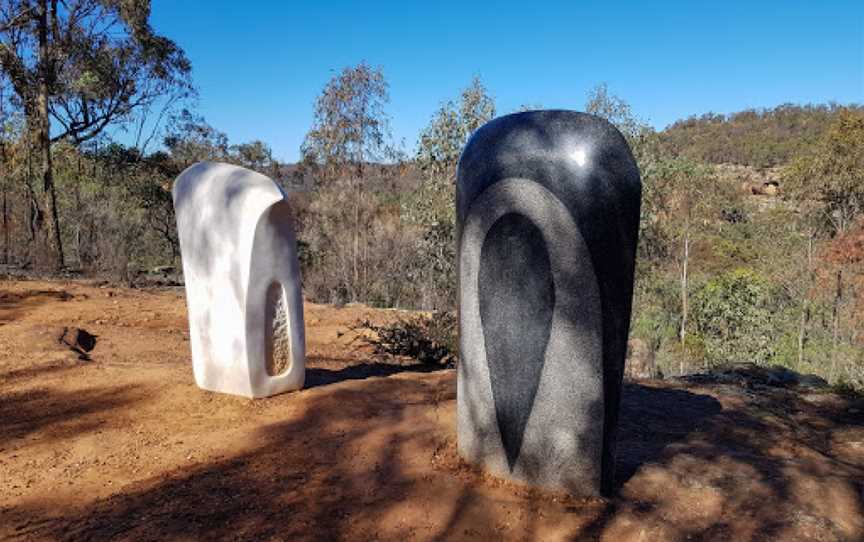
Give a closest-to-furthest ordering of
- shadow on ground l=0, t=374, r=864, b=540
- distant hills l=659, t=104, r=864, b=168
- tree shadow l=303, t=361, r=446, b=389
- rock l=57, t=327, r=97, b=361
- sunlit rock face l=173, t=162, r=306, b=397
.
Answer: shadow on ground l=0, t=374, r=864, b=540 → sunlit rock face l=173, t=162, r=306, b=397 → tree shadow l=303, t=361, r=446, b=389 → rock l=57, t=327, r=97, b=361 → distant hills l=659, t=104, r=864, b=168

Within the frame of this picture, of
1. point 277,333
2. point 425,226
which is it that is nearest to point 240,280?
point 277,333

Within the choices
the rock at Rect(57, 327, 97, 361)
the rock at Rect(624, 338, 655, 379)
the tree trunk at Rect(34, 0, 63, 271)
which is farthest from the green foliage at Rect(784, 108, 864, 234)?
the tree trunk at Rect(34, 0, 63, 271)

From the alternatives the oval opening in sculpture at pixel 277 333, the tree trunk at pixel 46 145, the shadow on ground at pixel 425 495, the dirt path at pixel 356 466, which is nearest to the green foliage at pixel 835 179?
the dirt path at pixel 356 466

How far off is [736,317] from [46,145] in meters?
17.9

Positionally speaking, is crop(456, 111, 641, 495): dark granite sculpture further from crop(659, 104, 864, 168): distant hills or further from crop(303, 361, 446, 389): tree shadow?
crop(659, 104, 864, 168): distant hills

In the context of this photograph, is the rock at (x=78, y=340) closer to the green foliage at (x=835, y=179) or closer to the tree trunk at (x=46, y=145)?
the tree trunk at (x=46, y=145)

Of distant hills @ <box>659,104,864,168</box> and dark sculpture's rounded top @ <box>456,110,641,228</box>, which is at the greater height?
distant hills @ <box>659,104,864,168</box>

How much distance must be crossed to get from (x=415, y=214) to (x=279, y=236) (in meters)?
9.26

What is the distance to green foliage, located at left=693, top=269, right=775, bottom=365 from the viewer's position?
15578 mm

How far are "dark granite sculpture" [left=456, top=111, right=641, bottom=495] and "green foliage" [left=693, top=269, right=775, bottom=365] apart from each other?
13.9 metres

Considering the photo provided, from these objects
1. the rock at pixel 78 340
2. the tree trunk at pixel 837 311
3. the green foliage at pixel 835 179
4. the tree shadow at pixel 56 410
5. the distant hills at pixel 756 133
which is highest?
the distant hills at pixel 756 133

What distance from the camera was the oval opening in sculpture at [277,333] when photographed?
4.29m

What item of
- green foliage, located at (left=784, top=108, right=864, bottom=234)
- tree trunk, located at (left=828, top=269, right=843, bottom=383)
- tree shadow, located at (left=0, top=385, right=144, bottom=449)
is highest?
green foliage, located at (left=784, top=108, right=864, bottom=234)

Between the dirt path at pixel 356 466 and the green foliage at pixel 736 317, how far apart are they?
11.0 metres
